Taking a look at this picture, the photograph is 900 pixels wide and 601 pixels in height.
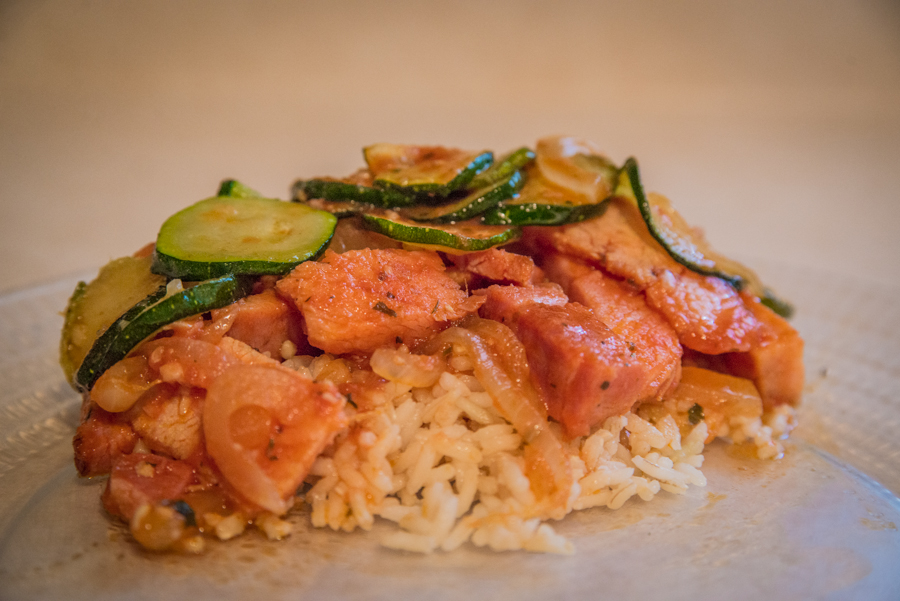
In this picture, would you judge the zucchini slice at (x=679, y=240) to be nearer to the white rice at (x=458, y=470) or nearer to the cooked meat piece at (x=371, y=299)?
the white rice at (x=458, y=470)

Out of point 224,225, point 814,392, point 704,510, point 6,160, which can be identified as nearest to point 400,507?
point 704,510

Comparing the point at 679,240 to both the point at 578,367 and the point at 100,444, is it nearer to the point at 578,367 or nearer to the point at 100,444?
the point at 578,367

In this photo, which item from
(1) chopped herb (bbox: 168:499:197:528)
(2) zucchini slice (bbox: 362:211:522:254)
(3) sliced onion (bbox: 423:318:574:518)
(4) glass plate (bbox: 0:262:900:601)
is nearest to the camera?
(4) glass plate (bbox: 0:262:900:601)

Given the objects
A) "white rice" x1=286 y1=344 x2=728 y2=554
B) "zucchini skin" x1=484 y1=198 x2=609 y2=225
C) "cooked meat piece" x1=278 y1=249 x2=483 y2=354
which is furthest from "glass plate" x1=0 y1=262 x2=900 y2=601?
"zucchini skin" x1=484 y1=198 x2=609 y2=225

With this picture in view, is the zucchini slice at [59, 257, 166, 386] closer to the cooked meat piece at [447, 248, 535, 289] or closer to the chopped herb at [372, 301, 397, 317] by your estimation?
the chopped herb at [372, 301, 397, 317]

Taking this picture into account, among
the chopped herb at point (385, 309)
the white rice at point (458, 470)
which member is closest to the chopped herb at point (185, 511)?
the white rice at point (458, 470)

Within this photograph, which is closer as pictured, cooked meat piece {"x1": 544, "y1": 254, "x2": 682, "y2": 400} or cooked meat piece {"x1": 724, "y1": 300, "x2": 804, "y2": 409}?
cooked meat piece {"x1": 544, "y1": 254, "x2": 682, "y2": 400}

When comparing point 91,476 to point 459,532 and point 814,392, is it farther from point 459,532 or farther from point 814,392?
point 814,392
